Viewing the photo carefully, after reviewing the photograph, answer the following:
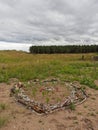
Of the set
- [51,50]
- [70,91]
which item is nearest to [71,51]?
[51,50]

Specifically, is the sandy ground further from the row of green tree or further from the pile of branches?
the row of green tree

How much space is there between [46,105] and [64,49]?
65129 millimetres

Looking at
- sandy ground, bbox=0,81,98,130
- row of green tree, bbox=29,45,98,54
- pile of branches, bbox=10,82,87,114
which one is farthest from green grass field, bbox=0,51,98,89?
row of green tree, bbox=29,45,98,54

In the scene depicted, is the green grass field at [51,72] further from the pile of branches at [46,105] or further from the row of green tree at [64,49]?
the row of green tree at [64,49]

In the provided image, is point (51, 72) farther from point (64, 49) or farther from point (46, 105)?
point (64, 49)

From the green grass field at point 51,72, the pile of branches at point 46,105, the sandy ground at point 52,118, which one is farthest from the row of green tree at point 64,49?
the sandy ground at point 52,118

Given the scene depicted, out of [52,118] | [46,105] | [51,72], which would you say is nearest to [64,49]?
[51,72]

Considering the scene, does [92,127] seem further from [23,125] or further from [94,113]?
[23,125]

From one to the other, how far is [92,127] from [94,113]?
0.79 metres

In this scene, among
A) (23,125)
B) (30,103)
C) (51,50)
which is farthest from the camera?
(51,50)

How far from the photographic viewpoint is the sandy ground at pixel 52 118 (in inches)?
190

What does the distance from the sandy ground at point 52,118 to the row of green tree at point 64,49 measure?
211 feet

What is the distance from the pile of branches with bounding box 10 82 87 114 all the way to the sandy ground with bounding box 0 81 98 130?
19 centimetres

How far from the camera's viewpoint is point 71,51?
7088 cm
